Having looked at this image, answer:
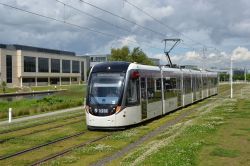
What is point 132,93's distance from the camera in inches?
881

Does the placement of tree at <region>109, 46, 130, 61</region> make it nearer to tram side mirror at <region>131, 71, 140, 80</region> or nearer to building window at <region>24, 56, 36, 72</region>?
building window at <region>24, 56, 36, 72</region>

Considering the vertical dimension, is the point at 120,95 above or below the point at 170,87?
below

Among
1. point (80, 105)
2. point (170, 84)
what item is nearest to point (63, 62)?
point (80, 105)

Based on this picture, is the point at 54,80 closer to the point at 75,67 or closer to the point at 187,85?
the point at 75,67

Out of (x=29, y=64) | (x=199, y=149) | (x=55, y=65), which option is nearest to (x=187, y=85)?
(x=199, y=149)

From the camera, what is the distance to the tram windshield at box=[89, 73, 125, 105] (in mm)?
21438

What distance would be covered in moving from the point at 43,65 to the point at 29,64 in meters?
7.61

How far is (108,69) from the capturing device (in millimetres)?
22156

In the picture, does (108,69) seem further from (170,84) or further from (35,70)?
(35,70)

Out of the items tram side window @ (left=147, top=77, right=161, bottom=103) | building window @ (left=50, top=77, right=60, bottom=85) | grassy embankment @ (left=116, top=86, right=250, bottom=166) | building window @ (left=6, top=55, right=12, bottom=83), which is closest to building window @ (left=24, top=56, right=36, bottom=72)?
building window @ (left=6, top=55, right=12, bottom=83)

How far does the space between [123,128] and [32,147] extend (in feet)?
19.8

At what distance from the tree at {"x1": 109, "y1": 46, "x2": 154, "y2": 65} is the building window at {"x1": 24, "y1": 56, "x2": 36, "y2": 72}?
51.8 m

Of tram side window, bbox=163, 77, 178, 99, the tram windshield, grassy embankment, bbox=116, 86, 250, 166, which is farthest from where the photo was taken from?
tram side window, bbox=163, 77, 178, 99

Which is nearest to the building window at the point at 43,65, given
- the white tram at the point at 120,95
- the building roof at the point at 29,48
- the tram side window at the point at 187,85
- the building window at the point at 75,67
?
the building roof at the point at 29,48
